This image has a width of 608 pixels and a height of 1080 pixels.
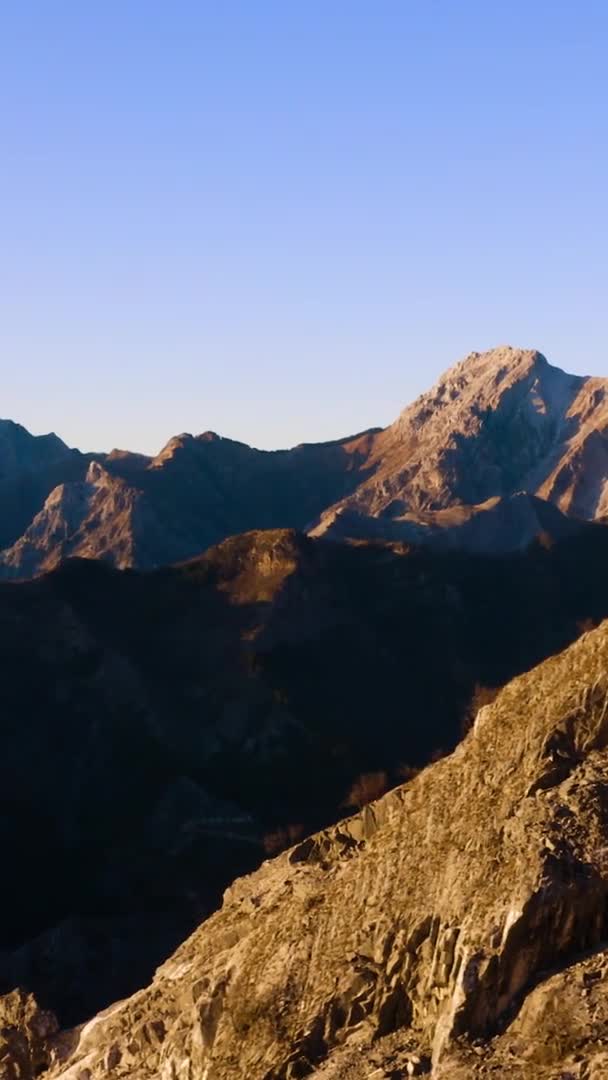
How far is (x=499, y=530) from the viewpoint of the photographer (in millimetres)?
166500

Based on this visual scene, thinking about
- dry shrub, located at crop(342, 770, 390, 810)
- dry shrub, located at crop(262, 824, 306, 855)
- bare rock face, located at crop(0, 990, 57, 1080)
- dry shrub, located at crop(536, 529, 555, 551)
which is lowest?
bare rock face, located at crop(0, 990, 57, 1080)

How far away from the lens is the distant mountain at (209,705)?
74.2 m

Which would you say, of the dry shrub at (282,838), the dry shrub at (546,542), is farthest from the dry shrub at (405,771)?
the dry shrub at (546,542)

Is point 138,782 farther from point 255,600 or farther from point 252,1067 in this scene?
point 252,1067

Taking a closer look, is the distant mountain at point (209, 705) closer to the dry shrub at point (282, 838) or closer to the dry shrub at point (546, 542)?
the dry shrub at point (282, 838)

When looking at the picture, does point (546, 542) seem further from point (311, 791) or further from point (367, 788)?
point (367, 788)

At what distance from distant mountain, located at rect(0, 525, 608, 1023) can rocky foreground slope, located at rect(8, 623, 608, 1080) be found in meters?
25.9

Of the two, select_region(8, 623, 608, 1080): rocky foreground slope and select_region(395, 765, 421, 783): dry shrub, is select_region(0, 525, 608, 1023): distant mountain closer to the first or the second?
select_region(395, 765, 421, 783): dry shrub

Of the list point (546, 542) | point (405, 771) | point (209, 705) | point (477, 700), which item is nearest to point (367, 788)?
point (405, 771)

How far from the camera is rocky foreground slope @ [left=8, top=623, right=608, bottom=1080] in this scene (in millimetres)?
23562

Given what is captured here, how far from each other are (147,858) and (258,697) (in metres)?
19.9

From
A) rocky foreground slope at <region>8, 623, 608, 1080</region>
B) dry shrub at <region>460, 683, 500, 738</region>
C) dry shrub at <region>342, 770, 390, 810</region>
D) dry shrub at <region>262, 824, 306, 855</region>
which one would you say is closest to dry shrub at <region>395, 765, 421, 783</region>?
dry shrub at <region>342, 770, 390, 810</region>

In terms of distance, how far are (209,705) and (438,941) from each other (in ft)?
237

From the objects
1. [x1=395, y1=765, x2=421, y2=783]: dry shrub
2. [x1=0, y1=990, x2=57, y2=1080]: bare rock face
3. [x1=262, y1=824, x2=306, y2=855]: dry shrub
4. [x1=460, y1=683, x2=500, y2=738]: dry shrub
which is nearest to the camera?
[x1=0, y1=990, x2=57, y2=1080]: bare rock face
